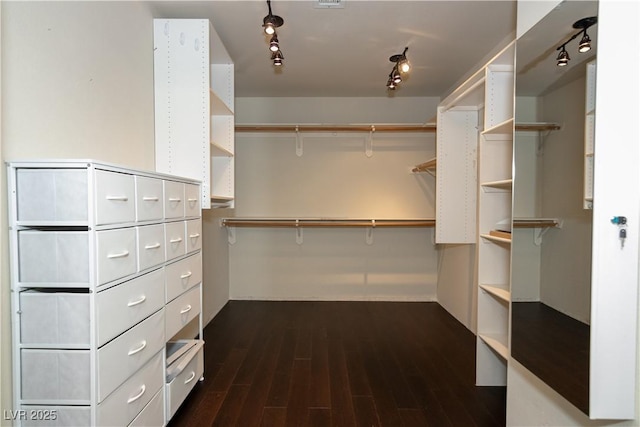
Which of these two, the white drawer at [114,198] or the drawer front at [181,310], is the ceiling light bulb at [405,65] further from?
the drawer front at [181,310]

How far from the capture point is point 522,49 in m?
1.57

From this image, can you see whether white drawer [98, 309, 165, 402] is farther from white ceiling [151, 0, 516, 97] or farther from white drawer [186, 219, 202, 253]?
white ceiling [151, 0, 516, 97]

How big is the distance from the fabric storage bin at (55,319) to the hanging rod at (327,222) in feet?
8.13

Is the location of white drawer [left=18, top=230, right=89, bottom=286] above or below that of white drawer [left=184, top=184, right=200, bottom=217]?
below

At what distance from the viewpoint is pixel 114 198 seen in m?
1.23

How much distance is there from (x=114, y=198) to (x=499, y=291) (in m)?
2.06

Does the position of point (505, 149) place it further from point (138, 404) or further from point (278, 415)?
point (138, 404)

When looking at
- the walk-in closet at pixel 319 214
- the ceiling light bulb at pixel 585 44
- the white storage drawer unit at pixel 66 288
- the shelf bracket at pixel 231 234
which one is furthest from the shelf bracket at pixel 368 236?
the white storage drawer unit at pixel 66 288

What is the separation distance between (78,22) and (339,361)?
2.64 meters

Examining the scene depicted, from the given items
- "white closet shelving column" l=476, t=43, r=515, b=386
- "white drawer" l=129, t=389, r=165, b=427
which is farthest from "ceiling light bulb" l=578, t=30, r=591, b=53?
"white drawer" l=129, t=389, r=165, b=427

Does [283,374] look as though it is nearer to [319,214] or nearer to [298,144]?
[319,214]

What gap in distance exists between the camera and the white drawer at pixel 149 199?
140cm

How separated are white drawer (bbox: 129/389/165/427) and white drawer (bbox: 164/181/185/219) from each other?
92cm

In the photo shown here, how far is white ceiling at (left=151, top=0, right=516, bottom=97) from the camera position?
2.09m
